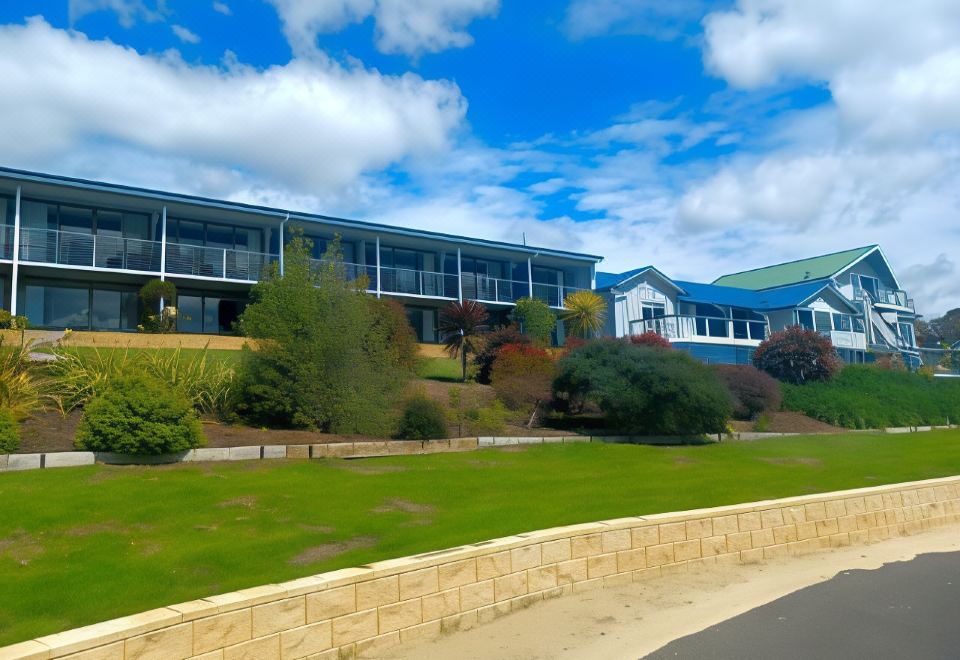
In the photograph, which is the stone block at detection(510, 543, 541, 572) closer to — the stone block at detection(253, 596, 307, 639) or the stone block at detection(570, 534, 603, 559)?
the stone block at detection(570, 534, 603, 559)

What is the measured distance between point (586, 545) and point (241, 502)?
5070mm

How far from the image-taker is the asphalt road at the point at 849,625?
6.91m

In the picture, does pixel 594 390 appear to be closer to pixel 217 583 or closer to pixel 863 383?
pixel 217 583

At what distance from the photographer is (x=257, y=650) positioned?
5.96m

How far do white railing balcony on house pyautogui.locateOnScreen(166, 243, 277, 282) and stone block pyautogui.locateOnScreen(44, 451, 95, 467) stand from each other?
1758cm

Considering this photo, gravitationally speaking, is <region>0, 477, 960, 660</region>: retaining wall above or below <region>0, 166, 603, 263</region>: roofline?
below

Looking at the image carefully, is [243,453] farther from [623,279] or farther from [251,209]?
[623,279]

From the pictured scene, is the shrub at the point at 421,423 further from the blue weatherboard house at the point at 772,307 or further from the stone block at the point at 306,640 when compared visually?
the blue weatherboard house at the point at 772,307

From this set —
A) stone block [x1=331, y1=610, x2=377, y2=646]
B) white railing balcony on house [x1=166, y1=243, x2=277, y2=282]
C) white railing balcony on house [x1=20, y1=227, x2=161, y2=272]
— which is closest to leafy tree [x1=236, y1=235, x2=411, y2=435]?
stone block [x1=331, y1=610, x2=377, y2=646]

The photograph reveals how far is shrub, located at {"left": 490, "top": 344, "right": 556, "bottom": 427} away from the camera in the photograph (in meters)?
23.1

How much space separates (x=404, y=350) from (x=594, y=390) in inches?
236

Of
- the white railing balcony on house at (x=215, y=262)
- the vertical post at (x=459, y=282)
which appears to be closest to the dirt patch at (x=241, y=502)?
the white railing balcony on house at (x=215, y=262)

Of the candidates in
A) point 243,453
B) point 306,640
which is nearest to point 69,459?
point 243,453

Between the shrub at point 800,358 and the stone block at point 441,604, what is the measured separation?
28.9 meters
